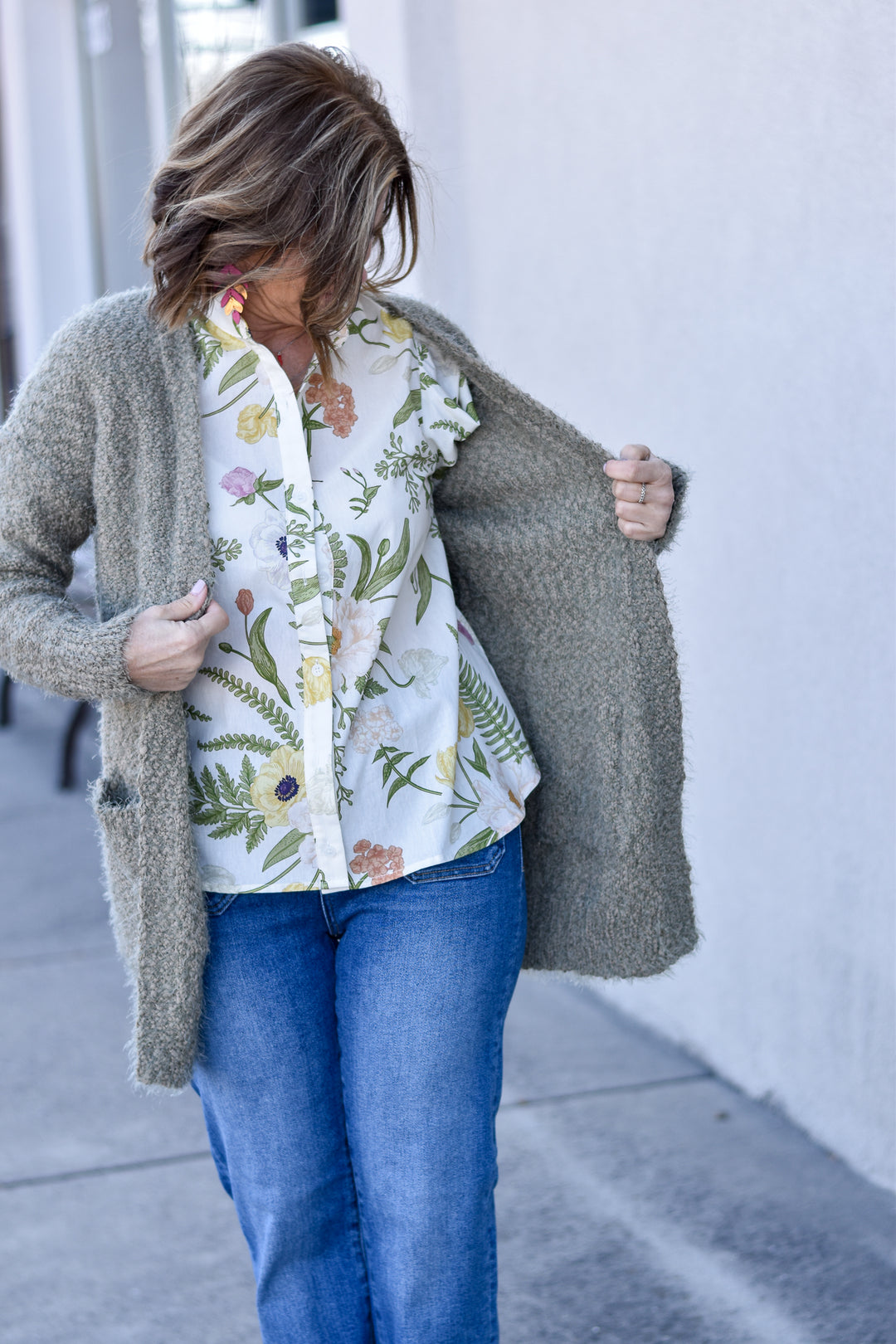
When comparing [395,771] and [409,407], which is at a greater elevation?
[409,407]

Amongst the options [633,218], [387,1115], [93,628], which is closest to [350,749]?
[93,628]

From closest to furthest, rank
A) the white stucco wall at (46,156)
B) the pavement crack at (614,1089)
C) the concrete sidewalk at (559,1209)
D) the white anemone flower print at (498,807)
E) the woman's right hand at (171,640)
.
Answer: the woman's right hand at (171,640) → the white anemone flower print at (498,807) → the concrete sidewalk at (559,1209) → the pavement crack at (614,1089) → the white stucco wall at (46,156)

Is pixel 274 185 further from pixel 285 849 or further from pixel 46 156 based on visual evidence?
pixel 46 156

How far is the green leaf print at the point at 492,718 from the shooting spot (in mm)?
1776

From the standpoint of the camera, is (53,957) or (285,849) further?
(53,957)

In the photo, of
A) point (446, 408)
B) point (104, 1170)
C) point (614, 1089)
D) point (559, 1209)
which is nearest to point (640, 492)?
point (446, 408)

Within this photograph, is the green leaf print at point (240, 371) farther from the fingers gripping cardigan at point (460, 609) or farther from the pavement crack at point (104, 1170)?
the pavement crack at point (104, 1170)

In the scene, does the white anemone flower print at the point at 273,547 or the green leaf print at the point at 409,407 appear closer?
the white anemone flower print at the point at 273,547

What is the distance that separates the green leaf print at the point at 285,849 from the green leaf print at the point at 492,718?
285 mm

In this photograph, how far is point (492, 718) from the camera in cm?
181

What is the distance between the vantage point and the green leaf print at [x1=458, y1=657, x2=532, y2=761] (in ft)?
5.83

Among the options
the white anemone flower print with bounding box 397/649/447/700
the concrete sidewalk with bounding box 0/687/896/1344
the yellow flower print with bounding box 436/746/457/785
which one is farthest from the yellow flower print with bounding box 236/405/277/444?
the concrete sidewalk with bounding box 0/687/896/1344

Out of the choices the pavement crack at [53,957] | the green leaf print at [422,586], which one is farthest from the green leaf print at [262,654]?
the pavement crack at [53,957]

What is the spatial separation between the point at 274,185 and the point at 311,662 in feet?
1.77
